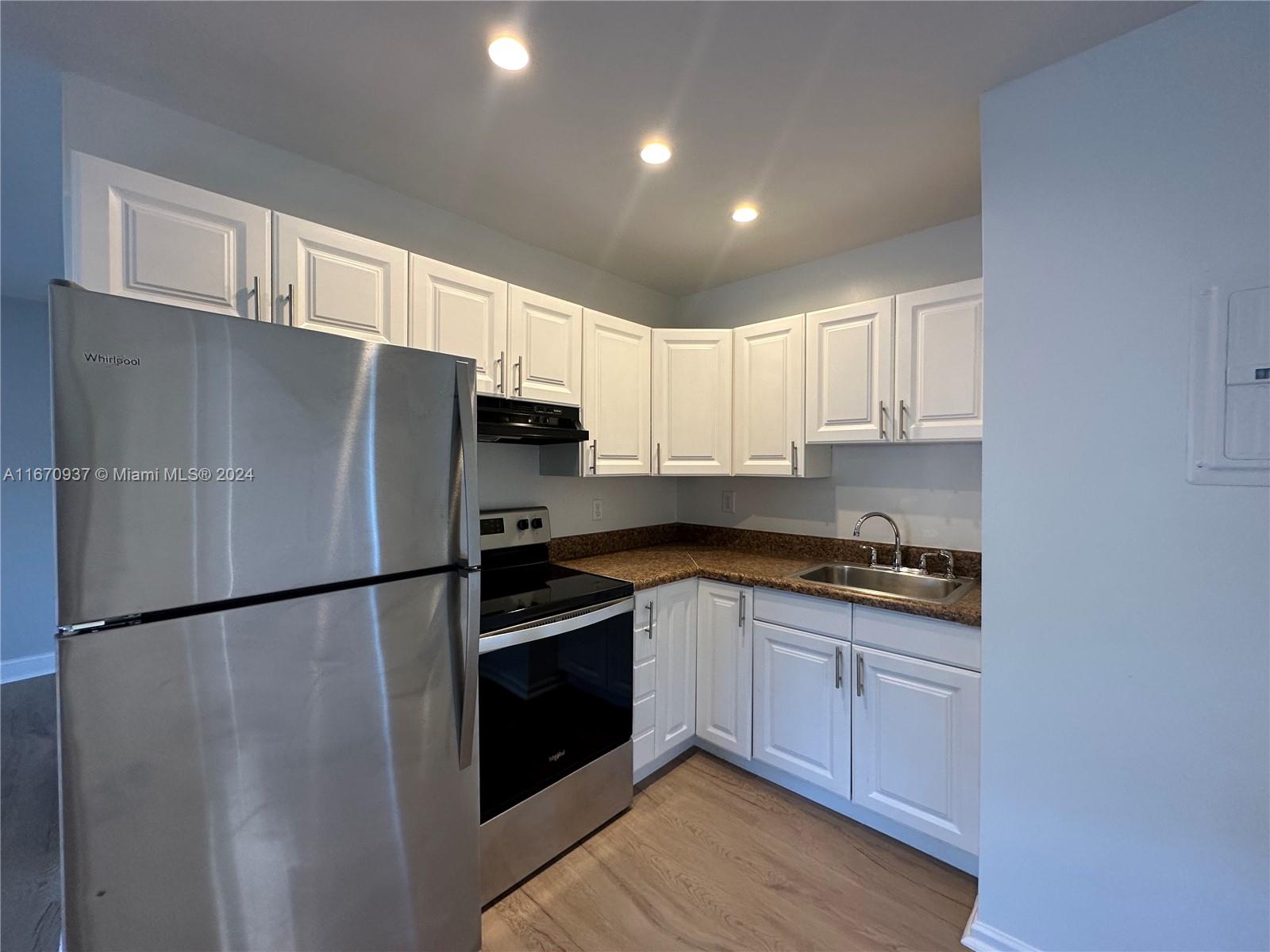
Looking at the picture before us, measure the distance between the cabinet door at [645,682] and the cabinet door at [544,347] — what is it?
94 cm

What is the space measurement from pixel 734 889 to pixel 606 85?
2569mm

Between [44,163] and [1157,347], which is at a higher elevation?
[44,163]

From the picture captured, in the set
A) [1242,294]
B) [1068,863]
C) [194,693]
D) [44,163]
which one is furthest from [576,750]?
[44,163]

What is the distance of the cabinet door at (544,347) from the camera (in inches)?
80.1

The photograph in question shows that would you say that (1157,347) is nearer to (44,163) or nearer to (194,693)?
(194,693)

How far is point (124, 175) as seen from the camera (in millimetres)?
1234

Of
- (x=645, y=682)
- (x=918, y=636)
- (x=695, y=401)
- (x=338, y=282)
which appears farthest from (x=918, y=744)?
(x=338, y=282)

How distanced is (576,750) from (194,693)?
1.22m

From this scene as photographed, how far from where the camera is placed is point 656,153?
176 cm

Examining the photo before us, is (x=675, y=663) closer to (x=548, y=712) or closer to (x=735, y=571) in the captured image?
(x=735, y=571)

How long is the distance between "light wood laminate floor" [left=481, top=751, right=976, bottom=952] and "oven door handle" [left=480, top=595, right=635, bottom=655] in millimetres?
838

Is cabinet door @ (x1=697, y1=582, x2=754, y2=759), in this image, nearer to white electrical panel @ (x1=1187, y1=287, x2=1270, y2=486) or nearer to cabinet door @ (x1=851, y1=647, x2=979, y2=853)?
cabinet door @ (x1=851, y1=647, x2=979, y2=853)

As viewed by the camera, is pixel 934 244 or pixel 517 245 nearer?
pixel 934 244

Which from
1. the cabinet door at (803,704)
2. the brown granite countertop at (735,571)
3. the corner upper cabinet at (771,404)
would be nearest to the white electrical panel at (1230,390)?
the brown granite countertop at (735,571)
